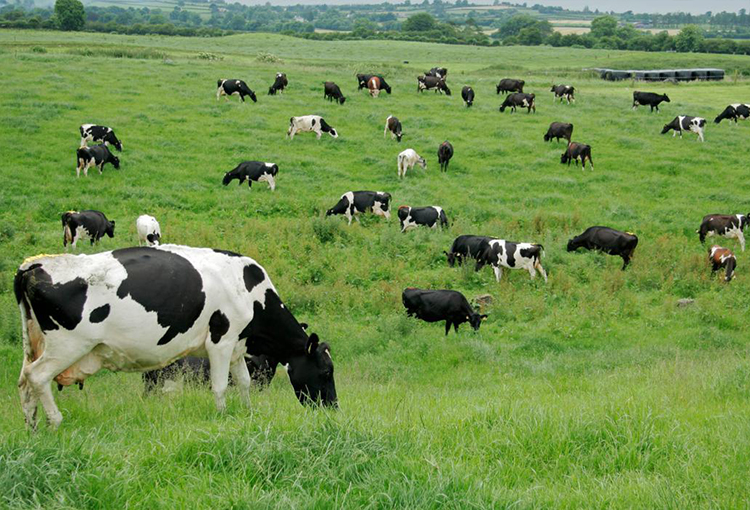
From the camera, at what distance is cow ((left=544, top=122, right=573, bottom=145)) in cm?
3191

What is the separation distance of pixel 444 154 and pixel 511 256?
1058cm

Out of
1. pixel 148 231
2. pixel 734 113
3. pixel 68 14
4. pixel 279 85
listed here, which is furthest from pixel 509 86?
pixel 68 14

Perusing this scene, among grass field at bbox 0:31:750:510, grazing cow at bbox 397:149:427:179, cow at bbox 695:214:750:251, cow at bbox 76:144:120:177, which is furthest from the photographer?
grazing cow at bbox 397:149:427:179

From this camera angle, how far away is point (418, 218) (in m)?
21.9

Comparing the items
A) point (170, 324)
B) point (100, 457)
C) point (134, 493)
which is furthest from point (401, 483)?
point (170, 324)

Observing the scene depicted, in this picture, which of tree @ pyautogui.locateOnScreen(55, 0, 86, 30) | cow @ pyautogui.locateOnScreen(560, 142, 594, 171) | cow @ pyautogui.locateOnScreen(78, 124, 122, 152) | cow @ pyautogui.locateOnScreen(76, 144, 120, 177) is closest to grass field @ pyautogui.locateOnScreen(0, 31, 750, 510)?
cow @ pyautogui.locateOnScreen(76, 144, 120, 177)

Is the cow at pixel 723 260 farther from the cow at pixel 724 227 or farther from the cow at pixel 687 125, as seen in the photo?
the cow at pixel 687 125

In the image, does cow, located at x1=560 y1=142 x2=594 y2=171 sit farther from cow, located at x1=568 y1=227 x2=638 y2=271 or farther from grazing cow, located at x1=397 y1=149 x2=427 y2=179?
cow, located at x1=568 y1=227 x2=638 y2=271

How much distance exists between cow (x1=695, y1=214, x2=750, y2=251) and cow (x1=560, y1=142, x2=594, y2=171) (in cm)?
792

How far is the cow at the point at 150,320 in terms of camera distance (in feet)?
23.6

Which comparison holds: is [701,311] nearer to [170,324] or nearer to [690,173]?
[170,324]

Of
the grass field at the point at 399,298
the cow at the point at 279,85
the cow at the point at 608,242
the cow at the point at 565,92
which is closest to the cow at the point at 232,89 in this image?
the grass field at the point at 399,298

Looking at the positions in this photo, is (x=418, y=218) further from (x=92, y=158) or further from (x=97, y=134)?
(x=97, y=134)

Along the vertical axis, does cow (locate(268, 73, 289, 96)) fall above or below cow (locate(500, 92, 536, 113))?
above
